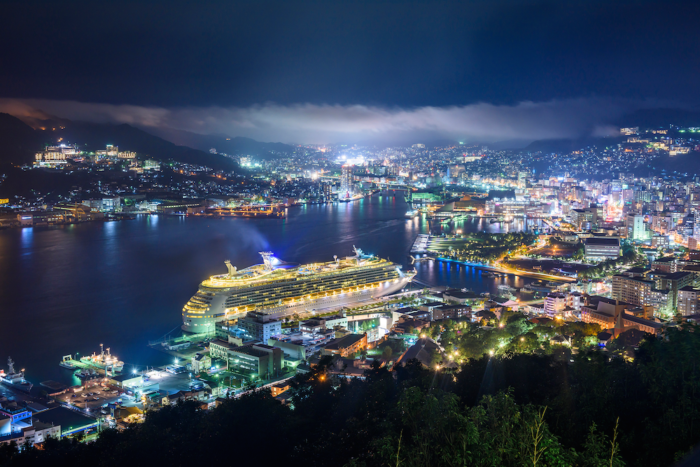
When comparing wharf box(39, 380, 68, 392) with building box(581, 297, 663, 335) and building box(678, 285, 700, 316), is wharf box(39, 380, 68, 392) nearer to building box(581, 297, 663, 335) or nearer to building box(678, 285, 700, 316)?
building box(581, 297, 663, 335)

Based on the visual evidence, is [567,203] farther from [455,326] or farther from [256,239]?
[455,326]

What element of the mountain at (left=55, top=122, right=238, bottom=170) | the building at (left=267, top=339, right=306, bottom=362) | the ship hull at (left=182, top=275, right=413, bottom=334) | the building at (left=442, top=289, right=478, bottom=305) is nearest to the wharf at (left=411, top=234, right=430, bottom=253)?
the ship hull at (left=182, top=275, right=413, bottom=334)

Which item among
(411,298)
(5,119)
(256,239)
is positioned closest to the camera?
(411,298)

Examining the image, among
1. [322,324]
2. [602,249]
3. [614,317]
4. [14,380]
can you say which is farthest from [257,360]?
[602,249]

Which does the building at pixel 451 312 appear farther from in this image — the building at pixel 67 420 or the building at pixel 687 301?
the building at pixel 67 420

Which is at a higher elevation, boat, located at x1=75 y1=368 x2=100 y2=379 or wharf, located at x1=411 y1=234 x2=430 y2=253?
wharf, located at x1=411 y1=234 x2=430 y2=253

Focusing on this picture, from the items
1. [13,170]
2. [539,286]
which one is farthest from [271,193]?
[539,286]
